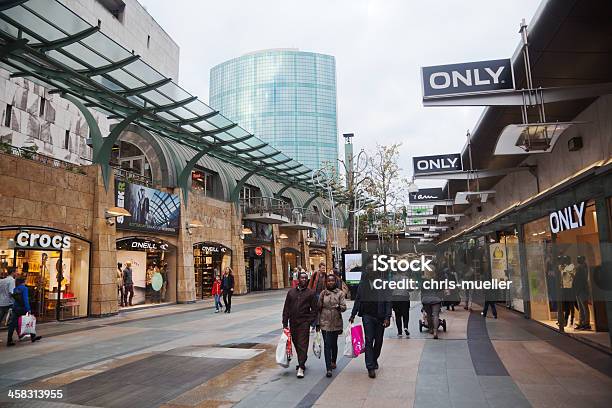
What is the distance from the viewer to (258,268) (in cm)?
2975

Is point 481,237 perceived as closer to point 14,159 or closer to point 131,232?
point 131,232

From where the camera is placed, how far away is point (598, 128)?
27.0ft

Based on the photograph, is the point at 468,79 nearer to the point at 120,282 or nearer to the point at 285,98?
the point at 120,282

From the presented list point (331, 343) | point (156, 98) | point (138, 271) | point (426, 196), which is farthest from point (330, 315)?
point (426, 196)

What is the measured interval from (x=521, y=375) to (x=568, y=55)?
16.5 feet

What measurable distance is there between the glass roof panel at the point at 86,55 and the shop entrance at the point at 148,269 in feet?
22.9

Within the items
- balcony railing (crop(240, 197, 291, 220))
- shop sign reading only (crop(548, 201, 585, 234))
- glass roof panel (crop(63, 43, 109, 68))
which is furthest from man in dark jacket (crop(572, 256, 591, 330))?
balcony railing (crop(240, 197, 291, 220))

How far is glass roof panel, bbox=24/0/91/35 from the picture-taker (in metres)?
10.5

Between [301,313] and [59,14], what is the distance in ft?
33.6

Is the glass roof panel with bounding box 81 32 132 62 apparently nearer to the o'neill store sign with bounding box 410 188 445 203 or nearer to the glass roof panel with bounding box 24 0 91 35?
the glass roof panel with bounding box 24 0 91 35

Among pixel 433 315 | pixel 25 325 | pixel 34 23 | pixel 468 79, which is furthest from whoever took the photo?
pixel 34 23

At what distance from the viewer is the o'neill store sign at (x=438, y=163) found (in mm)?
13938

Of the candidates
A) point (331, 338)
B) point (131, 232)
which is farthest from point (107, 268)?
point (331, 338)

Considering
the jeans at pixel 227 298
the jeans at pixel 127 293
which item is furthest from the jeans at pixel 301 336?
the jeans at pixel 127 293
